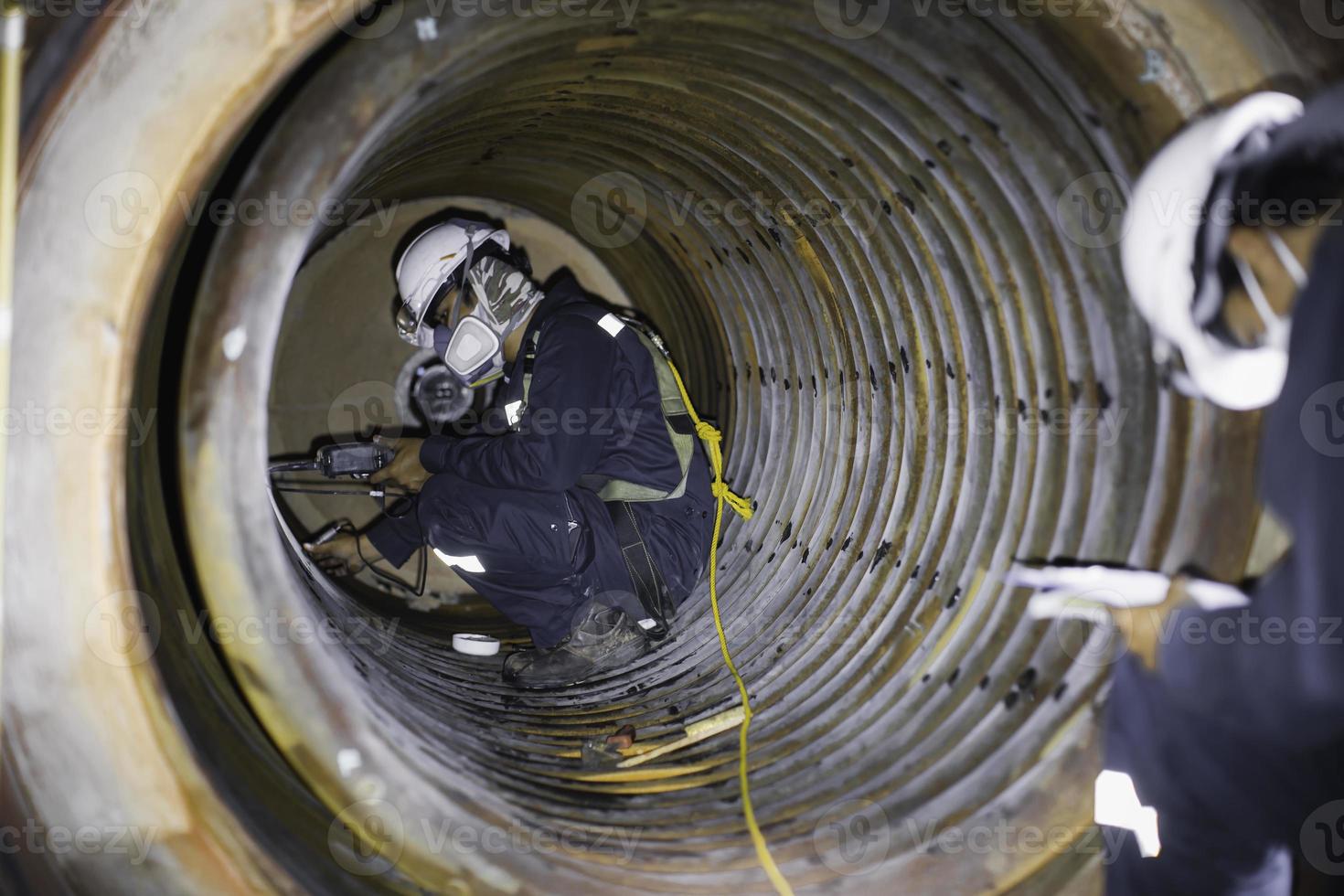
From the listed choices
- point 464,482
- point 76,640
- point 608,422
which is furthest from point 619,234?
point 76,640

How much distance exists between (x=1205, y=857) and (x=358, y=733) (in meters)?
2.01

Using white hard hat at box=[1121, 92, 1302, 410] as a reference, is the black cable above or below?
below

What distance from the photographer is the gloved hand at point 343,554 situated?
3994 millimetres

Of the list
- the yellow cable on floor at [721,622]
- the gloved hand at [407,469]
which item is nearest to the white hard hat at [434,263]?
the gloved hand at [407,469]

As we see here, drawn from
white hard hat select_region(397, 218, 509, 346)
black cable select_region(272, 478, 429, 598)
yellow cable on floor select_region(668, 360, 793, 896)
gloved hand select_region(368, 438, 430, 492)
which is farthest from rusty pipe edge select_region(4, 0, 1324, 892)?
gloved hand select_region(368, 438, 430, 492)

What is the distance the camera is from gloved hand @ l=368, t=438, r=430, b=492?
388 cm

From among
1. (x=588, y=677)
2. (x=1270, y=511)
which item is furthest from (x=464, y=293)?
(x=1270, y=511)

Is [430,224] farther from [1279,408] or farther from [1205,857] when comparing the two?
[1205,857]

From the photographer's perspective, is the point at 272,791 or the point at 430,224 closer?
the point at 272,791

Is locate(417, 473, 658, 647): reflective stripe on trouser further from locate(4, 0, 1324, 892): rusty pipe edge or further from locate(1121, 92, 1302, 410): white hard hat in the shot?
locate(1121, 92, 1302, 410): white hard hat

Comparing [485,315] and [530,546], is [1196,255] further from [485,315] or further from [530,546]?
[530,546]

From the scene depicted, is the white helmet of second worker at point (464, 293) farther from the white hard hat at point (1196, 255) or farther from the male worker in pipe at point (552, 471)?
the white hard hat at point (1196, 255)

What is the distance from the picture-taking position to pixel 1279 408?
171 centimetres

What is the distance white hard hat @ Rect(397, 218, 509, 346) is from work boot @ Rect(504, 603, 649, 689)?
1427mm
